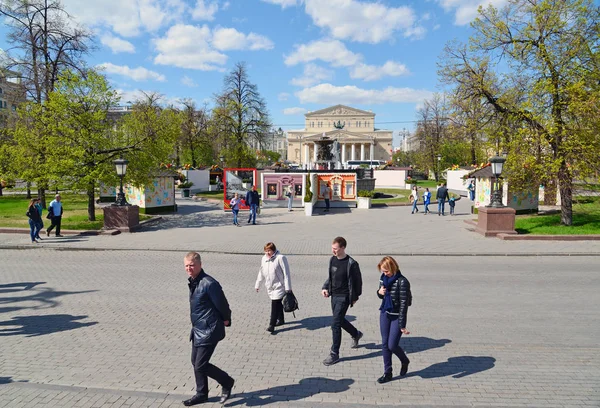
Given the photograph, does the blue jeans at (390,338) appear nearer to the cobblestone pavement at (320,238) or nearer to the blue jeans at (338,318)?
the blue jeans at (338,318)

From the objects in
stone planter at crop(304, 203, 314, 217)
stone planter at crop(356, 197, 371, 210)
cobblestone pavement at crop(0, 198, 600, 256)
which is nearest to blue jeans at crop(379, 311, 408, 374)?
cobblestone pavement at crop(0, 198, 600, 256)

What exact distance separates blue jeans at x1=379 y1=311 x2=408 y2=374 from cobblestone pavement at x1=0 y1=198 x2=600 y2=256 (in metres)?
8.39

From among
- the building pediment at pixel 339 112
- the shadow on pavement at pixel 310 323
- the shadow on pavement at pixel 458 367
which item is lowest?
the shadow on pavement at pixel 458 367

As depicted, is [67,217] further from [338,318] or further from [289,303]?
[338,318]

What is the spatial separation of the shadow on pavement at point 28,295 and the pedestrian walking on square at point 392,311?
6739mm

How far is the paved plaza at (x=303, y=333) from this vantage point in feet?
16.8

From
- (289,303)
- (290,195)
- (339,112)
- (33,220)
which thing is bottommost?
(289,303)

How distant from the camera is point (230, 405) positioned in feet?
16.0

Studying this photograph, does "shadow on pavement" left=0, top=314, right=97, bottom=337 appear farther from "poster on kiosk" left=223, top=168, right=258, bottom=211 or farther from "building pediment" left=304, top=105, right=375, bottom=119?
→ "building pediment" left=304, top=105, right=375, bottom=119

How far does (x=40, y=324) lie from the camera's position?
24.7 ft

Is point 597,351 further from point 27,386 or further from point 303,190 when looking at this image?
point 303,190

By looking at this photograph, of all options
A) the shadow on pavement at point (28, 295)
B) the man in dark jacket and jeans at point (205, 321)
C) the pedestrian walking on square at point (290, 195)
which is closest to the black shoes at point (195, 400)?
the man in dark jacket and jeans at point (205, 321)

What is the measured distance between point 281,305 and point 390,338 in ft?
7.13

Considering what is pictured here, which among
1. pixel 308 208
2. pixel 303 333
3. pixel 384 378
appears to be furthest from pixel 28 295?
pixel 308 208
